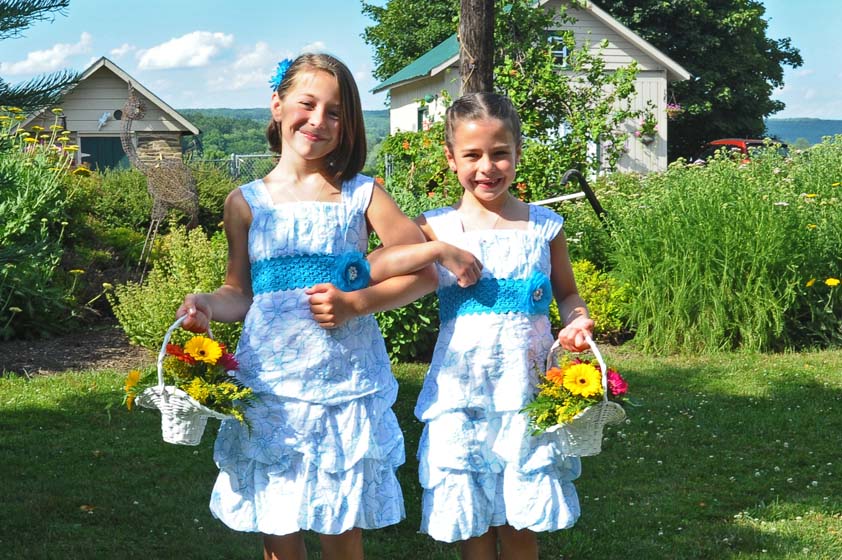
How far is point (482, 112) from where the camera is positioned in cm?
281

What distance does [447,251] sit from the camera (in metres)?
2.70

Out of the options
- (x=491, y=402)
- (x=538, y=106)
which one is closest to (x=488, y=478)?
(x=491, y=402)

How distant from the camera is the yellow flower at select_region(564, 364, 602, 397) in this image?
2.54 meters

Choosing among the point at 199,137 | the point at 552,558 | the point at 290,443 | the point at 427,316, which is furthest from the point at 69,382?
the point at 199,137

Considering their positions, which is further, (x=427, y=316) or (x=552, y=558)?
(x=427, y=316)

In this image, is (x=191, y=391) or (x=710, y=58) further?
(x=710, y=58)

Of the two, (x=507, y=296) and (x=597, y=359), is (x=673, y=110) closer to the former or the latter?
(x=507, y=296)

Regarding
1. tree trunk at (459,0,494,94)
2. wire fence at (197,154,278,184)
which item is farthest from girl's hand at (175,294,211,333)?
wire fence at (197,154,278,184)

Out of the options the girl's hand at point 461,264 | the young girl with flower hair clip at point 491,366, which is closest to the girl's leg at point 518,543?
the young girl with flower hair clip at point 491,366

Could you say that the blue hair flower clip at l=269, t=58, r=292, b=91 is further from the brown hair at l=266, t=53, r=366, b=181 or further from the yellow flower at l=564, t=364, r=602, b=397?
the yellow flower at l=564, t=364, r=602, b=397

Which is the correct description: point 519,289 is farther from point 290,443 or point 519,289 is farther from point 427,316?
point 427,316

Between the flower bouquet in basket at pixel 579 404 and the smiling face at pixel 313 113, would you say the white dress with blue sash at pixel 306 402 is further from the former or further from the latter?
the flower bouquet in basket at pixel 579 404

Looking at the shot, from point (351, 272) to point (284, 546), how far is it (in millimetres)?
757

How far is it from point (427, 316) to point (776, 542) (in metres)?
3.29
